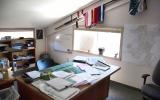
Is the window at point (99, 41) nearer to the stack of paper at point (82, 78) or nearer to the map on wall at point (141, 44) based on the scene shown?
the map on wall at point (141, 44)

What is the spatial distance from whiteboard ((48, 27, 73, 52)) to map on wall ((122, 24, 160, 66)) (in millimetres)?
1662

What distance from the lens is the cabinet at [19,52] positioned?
390cm

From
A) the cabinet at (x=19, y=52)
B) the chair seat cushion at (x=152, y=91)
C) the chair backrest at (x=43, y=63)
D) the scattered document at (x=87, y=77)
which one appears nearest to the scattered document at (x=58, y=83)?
the scattered document at (x=87, y=77)

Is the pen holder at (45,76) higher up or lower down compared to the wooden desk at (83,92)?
higher up

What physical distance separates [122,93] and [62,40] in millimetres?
2354

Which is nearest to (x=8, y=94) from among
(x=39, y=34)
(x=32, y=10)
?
(x=32, y=10)

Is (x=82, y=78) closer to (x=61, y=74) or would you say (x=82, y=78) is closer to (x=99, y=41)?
(x=61, y=74)

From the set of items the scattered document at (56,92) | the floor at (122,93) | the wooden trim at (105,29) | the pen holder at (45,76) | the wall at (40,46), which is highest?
the wooden trim at (105,29)

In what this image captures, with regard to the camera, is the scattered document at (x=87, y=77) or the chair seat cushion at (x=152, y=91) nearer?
the scattered document at (x=87, y=77)

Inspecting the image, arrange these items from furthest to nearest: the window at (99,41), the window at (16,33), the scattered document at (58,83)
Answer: the window at (16,33)
the window at (99,41)
the scattered document at (58,83)

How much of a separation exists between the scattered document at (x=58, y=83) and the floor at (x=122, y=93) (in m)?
1.36

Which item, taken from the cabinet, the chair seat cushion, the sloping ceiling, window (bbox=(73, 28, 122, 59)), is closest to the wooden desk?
the chair seat cushion

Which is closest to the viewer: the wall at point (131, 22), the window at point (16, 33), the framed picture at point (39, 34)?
the wall at point (131, 22)

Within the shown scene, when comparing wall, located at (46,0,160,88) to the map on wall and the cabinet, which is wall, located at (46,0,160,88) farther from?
the cabinet
